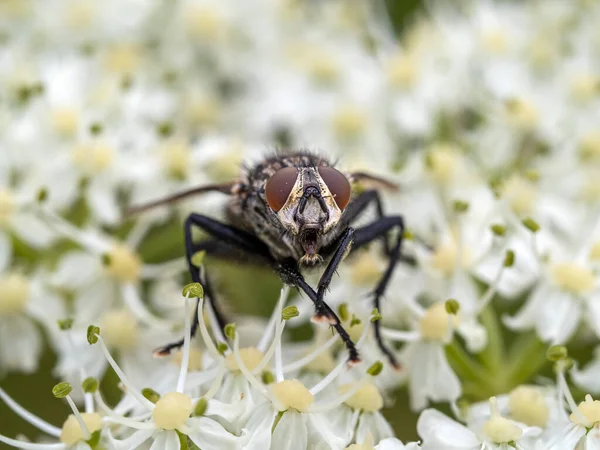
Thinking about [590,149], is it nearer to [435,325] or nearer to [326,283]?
[435,325]

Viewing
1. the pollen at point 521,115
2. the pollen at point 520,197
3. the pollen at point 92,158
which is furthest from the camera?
the pollen at point 521,115

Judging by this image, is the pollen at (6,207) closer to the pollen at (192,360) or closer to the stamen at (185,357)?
the pollen at (192,360)

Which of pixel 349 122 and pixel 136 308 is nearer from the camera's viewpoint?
pixel 136 308

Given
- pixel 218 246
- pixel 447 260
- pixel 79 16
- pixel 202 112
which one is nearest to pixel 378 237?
pixel 447 260

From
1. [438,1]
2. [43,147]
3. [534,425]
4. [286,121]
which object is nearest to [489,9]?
[438,1]

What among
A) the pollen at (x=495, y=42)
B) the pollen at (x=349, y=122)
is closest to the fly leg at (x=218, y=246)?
the pollen at (x=349, y=122)
